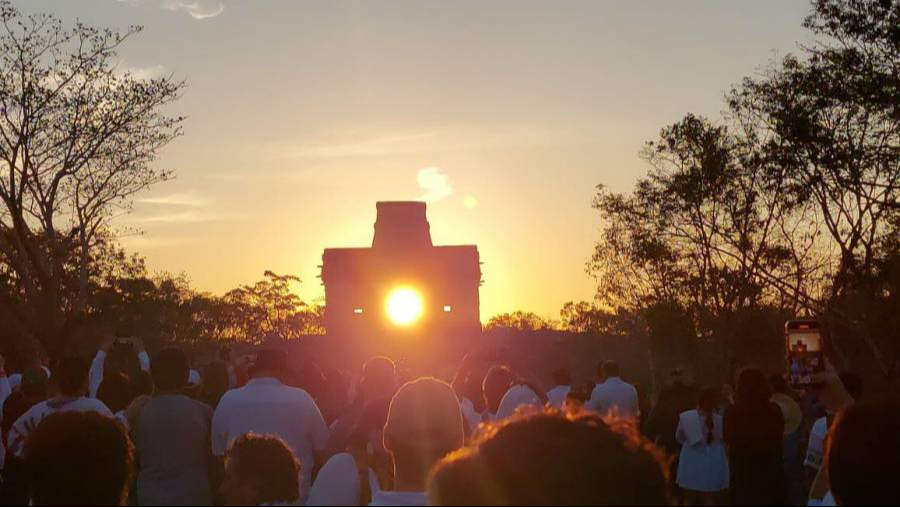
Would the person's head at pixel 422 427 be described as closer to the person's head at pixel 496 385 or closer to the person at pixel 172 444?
the person at pixel 172 444

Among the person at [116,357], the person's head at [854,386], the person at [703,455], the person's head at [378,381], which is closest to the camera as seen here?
the person's head at [378,381]

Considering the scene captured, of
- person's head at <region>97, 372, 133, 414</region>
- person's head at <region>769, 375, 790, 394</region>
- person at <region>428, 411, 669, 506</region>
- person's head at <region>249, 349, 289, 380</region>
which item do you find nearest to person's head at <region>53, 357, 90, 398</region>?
person's head at <region>249, 349, 289, 380</region>

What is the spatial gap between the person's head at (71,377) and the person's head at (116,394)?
2069 millimetres

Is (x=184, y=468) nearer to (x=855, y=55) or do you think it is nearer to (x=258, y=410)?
(x=258, y=410)

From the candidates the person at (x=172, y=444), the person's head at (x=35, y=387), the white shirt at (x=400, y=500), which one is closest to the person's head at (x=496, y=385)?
the person's head at (x=35, y=387)

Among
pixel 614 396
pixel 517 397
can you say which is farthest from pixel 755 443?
pixel 614 396

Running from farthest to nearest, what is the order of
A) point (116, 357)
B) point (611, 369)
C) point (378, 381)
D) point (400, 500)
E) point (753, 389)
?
point (611, 369) < point (116, 357) < point (753, 389) < point (378, 381) < point (400, 500)

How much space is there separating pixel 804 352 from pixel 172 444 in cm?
378

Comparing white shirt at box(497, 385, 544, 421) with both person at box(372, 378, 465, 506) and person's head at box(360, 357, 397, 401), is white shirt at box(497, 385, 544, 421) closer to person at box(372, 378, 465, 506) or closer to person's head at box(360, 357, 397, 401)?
person's head at box(360, 357, 397, 401)

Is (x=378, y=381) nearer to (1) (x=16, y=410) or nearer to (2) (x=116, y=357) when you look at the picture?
(1) (x=16, y=410)

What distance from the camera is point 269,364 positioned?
8.02 meters

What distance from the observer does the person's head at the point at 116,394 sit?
9.77 metres

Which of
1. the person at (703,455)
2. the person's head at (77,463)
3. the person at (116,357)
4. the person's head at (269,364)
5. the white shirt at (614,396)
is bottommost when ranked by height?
the person at (703,455)

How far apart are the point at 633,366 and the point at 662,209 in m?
23.3
